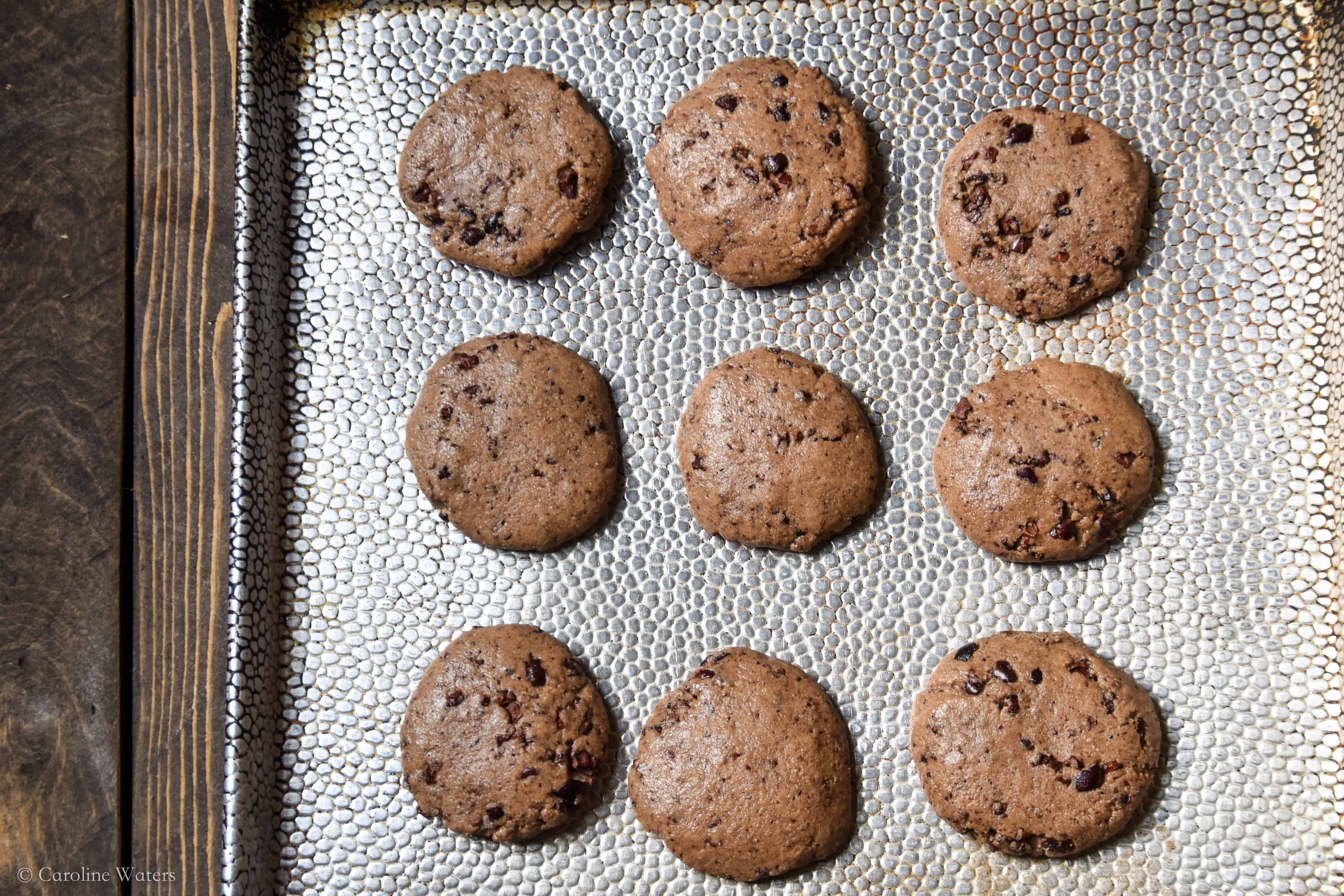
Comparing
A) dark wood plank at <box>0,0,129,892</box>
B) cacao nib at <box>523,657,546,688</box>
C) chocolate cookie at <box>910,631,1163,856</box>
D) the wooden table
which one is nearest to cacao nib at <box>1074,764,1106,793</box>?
chocolate cookie at <box>910,631,1163,856</box>

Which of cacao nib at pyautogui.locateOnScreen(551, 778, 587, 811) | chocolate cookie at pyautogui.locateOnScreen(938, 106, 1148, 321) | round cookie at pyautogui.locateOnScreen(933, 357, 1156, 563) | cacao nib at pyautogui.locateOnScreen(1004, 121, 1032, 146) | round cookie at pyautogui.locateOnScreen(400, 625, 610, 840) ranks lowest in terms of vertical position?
cacao nib at pyautogui.locateOnScreen(551, 778, 587, 811)

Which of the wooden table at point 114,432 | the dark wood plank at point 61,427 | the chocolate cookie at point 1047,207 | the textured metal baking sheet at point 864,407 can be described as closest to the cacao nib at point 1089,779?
the textured metal baking sheet at point 864,407

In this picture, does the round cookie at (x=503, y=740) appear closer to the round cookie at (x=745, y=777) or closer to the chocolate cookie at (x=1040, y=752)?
Result: the round cookie at (x=745, y=777)

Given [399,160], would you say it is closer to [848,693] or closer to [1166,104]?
[848,693]

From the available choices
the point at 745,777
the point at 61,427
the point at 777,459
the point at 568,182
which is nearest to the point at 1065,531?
the point at 777,459

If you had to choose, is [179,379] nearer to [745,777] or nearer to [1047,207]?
[745,777]

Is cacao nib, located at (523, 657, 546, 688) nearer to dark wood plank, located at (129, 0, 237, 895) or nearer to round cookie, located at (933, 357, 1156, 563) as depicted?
dark wood plank, located at (129, 0, 237, 895)

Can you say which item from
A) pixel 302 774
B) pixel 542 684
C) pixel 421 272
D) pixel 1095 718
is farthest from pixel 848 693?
pixel 421 272
